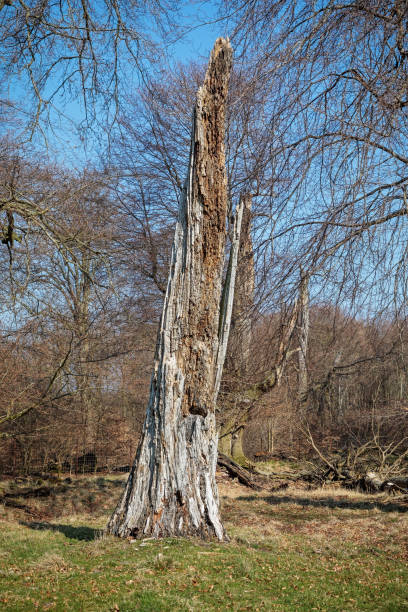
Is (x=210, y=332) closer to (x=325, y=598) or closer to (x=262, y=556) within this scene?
(x=262, y=556)

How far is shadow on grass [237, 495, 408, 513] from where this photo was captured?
33.7 ft

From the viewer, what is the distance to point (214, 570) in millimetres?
4859

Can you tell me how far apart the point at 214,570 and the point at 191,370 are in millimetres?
2547

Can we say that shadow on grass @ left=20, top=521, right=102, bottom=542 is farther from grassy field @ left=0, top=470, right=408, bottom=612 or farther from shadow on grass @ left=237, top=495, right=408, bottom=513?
shadow on grass @ left=237, top=495, right=408, bottom=513

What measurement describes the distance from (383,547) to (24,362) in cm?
873

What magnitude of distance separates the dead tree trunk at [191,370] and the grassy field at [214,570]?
17.9 inches

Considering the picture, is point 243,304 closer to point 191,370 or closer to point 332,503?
point 191,370

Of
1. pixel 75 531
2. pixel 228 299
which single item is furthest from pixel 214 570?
pixel 228 299

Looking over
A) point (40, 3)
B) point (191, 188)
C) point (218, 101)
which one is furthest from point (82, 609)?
point (218, 101)

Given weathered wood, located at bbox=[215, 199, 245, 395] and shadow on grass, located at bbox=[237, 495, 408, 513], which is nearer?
weathered wood, located at bbox=[215, 199, 245, 395]

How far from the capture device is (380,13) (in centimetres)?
396

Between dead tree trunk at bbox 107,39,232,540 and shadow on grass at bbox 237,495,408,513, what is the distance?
526 centimetres

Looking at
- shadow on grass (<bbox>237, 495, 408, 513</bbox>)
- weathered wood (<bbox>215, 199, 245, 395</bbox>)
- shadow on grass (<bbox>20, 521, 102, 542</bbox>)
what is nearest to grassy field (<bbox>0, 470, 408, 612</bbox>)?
shadow on grass (<bbox>20, 521, 102, 542</bbox>)

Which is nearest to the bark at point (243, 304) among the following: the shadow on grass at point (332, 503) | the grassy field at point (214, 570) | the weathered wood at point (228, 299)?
the weathered wood at point (228, 299)
